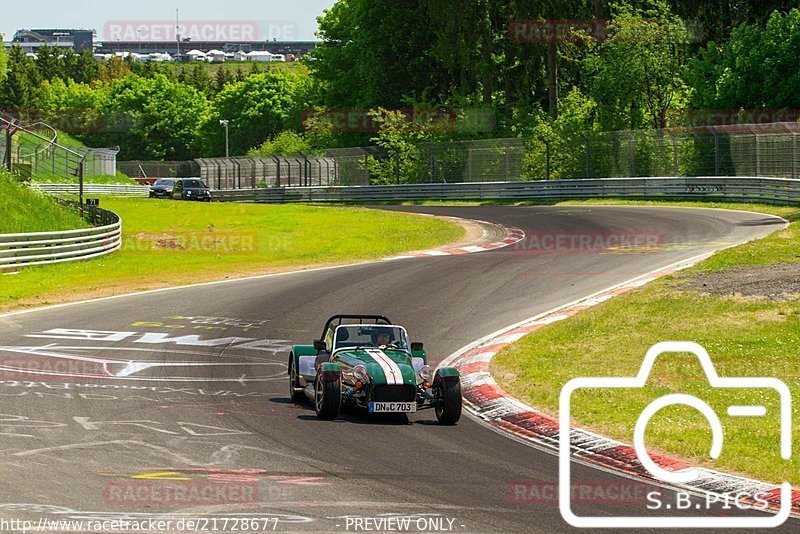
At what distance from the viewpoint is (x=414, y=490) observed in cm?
1038

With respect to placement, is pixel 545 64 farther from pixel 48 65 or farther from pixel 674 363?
pixel 48 65

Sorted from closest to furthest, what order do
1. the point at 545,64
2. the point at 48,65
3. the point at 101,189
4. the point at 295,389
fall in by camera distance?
the point at 295,389 < the point at 545,64 < the point at 101,189 < the point at 48,65

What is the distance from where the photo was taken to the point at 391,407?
14062 mm

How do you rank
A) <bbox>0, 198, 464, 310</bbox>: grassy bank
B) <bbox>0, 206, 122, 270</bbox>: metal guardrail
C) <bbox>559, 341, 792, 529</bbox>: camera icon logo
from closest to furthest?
<bbox>559, 341, 792, 529</bbox>: camera icon logo → <bbox>0, 198, 464, 310</bbox>: grassy bank → <bbox>0, 206, 122, 270</bbox>: metal guardrail

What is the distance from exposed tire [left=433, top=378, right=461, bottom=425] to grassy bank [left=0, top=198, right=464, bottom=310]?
1522cm

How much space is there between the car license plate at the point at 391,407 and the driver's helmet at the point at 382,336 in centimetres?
167

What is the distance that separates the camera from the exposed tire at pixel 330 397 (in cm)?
1411

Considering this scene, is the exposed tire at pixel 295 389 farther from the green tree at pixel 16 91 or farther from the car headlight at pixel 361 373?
the green tree at pixel 16 91

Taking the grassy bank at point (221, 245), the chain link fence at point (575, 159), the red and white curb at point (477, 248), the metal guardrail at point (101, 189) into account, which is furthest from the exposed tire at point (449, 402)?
the metal guardrail at point (101, 189)

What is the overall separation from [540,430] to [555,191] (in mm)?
42695

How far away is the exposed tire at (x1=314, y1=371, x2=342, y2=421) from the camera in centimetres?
1411

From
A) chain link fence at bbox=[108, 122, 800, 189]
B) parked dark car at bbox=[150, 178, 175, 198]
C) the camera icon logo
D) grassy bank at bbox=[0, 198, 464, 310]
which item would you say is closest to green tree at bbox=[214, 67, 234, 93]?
chain link fence at bbox=[108, 122, 800, 189]

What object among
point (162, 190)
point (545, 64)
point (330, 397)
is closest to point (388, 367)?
point (330, 397)

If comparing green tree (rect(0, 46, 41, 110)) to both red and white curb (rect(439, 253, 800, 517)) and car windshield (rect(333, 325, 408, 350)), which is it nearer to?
red and white curb (rect(439, 253, 800, 517))
